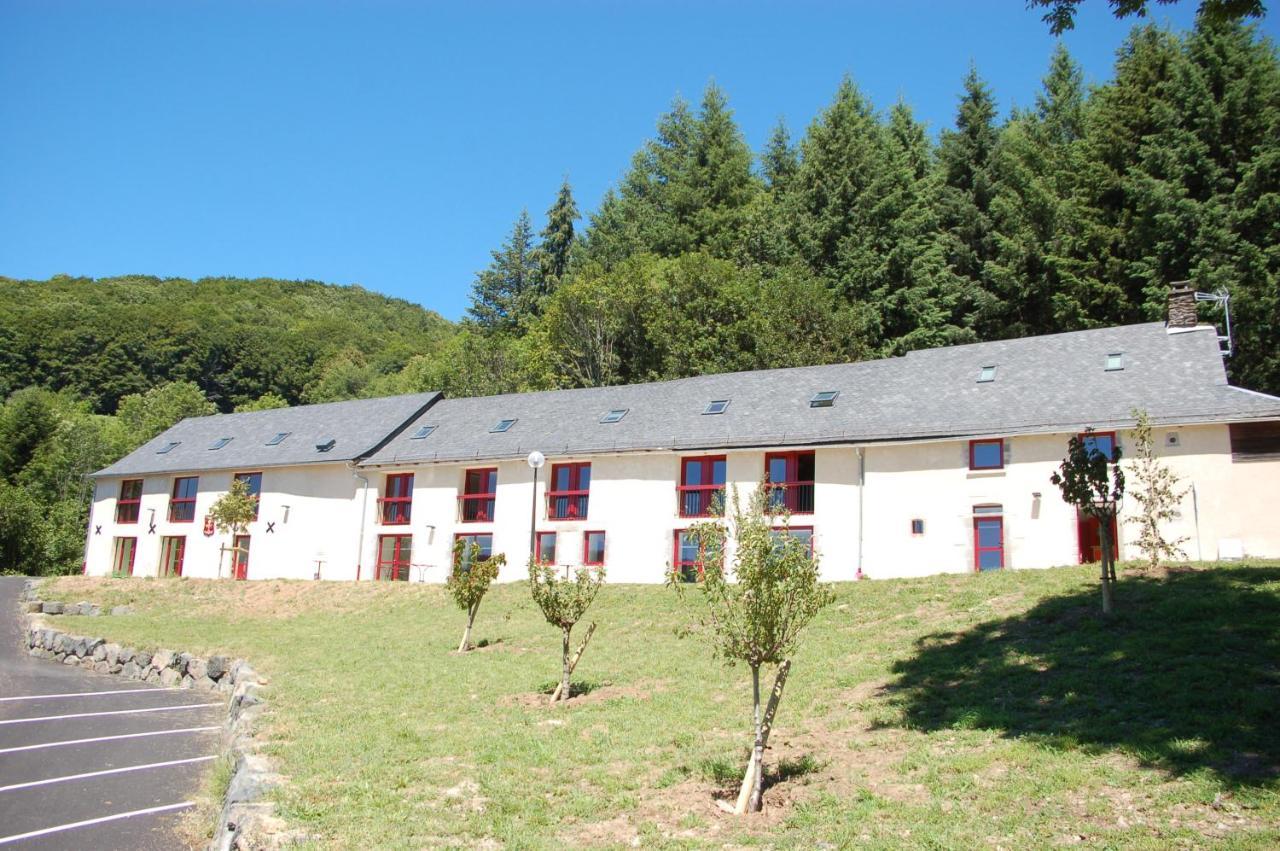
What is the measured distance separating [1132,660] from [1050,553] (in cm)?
1152

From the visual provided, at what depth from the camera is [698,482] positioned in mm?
28828

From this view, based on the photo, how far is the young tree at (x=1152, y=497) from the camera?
19188 millimetres

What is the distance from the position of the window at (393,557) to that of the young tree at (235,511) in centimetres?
594

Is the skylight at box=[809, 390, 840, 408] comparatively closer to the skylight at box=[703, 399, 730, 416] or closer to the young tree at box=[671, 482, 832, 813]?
the skylight at box=[703, 399, 730, 416]

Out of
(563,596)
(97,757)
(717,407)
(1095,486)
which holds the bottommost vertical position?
(97,757)

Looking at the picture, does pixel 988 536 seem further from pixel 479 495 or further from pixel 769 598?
pixel 479 495

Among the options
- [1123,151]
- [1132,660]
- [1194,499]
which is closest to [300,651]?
[1132,660]

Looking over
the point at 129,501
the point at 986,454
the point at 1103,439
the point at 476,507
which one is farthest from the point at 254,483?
the point at 1103,439

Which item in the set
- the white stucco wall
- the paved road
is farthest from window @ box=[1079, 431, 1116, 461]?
the paved road

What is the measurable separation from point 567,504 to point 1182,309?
19.3 m

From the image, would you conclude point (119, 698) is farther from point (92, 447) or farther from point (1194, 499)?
point (92, 447)

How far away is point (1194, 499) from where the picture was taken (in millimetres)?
21969

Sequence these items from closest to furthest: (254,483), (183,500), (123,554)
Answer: (254,483) < (183,500) < (123,554)

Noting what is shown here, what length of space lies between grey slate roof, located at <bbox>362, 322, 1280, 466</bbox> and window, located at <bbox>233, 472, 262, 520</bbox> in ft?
18.4
